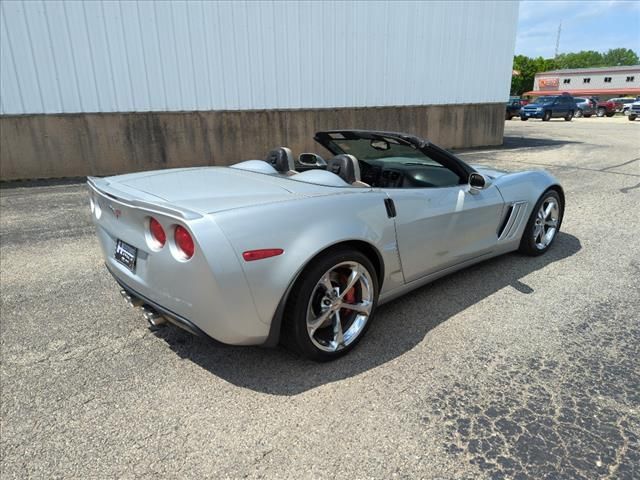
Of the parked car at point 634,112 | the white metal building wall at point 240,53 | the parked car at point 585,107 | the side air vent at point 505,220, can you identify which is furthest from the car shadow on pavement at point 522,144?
the parked car at point 585,107

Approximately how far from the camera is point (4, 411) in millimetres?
2322

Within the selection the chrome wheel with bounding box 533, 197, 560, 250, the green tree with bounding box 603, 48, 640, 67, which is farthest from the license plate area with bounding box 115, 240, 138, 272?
the green tree with bounding box 603, 48, 640, 67

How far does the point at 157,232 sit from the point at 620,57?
171 meters

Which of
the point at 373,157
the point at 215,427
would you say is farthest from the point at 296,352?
the point at 373,157

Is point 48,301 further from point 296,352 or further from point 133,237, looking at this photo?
point 296,352

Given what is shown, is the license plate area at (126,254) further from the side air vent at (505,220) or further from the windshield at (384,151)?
the side air vent at (505,220)

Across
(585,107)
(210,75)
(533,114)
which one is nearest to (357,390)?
(210,75)

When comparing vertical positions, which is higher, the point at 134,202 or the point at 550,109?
the point at 134,202

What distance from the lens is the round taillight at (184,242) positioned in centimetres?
215

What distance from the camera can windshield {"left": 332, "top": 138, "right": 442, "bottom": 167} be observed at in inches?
134

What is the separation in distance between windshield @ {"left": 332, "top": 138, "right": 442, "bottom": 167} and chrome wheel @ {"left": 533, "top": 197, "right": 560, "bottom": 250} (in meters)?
1.54

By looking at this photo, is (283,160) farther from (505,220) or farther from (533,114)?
(533,114)

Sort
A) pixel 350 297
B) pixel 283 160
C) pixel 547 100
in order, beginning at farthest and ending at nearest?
pixel 547 100
pixel 283 160
pixel 350 297

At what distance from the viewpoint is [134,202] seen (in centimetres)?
238
